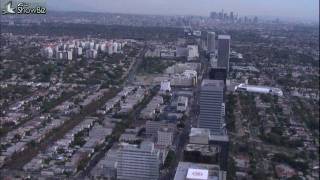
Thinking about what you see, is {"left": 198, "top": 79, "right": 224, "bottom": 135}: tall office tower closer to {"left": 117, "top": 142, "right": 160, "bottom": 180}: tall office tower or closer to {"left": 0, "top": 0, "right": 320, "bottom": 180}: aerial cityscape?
{"left": 0, "top": 0, "right": 320, "bottom": 180}: aerial cityscape

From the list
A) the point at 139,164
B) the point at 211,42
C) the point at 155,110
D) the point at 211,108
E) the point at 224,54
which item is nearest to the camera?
the point at 139,164

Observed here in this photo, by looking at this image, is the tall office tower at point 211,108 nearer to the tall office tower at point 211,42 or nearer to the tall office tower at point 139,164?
the tall office tower at point 139,164

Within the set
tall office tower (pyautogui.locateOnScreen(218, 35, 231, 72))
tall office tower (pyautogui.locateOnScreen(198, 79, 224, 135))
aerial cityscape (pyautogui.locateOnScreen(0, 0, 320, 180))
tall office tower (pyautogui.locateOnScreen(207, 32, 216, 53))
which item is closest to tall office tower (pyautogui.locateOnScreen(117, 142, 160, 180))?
aerial cityscape (pyautogui.locateOnScreen(0, 0, 320, 180))

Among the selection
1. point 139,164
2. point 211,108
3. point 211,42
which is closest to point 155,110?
point 211,108

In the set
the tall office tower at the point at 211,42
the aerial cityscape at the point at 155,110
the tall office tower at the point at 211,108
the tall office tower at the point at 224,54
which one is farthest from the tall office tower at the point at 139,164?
the tall office tower at the point at 211,42

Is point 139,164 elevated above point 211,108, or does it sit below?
below

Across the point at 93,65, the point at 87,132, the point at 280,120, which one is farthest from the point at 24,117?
the point at 93,65

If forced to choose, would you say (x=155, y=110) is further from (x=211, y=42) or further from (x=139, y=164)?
(x=211, y=42)
